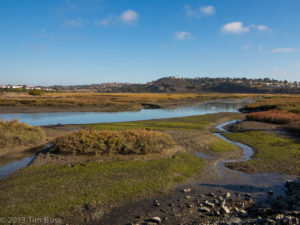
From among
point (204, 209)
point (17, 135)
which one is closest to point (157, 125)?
point (17, 135)

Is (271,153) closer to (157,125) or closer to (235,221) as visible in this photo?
(235,221)

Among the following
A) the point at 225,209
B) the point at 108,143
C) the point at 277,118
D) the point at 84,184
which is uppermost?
the point at 277,118

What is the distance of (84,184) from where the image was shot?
1202 centimetres

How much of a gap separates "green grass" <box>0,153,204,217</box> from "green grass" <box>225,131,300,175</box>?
4091 mm

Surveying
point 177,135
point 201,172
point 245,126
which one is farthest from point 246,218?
point 245,126

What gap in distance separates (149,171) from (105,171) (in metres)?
2.87

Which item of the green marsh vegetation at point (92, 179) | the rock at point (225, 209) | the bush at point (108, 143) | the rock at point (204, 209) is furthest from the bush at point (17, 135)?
the rock at point (225, 209)

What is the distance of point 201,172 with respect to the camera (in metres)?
14.4

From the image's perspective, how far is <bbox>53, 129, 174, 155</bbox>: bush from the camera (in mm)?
17578

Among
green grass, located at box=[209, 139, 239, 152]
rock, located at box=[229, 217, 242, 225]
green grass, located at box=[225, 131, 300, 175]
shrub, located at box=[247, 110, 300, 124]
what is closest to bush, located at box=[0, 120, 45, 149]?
green grass, located at box=[209, 139, 239, 152]

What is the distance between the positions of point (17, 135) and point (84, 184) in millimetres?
12604

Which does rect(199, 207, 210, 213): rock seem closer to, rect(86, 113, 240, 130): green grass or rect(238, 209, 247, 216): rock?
rect(238, 209, 247, 216): rock

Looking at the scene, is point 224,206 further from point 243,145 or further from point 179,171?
point 243,145

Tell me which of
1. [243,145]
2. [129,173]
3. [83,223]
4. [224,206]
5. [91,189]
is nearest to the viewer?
[83,223]
